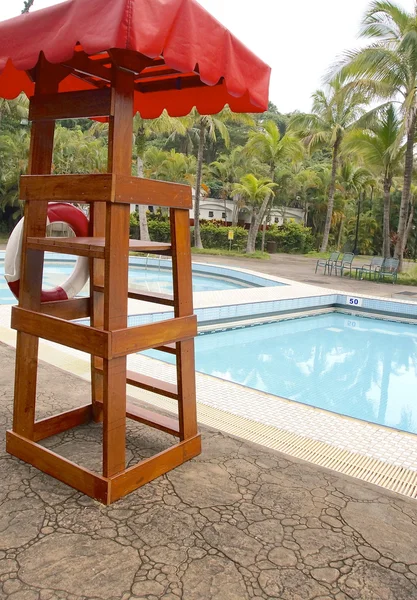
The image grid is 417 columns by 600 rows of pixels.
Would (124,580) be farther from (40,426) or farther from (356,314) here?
(356,314)

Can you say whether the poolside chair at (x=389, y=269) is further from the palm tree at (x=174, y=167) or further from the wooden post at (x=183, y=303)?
the palm tree at (x=174, y=167)

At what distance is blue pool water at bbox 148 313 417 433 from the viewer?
5777mm

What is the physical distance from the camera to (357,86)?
48.2ft

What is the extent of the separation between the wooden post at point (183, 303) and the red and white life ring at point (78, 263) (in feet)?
2.23

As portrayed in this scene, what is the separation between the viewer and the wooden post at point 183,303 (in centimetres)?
266

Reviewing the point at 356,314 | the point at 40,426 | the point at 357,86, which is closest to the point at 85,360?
the point at 40,426

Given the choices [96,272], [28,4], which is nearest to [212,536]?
[96,272]

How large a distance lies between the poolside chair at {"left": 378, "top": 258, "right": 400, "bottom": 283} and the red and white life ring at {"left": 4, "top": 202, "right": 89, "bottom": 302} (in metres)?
12.7

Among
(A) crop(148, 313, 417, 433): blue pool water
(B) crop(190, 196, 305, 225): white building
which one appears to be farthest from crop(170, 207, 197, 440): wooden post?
(B) crop(190, 196, 305, 225): white building

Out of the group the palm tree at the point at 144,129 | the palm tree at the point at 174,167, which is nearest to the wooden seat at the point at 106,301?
the palm tree at the point at 144,129

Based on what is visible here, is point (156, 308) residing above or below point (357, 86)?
below

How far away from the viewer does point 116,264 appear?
2260mm

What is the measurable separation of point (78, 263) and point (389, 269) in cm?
1326

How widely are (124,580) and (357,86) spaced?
1548cm
